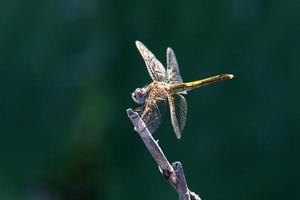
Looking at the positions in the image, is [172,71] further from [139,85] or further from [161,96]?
[139,85]

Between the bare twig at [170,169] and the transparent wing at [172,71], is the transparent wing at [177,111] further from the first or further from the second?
the bare twig at [170,169]

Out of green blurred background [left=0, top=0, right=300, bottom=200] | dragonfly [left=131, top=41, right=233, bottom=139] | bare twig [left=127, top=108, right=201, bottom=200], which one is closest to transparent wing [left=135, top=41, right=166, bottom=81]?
dragonfly [left=131, top=41, right=233, bottom=139]

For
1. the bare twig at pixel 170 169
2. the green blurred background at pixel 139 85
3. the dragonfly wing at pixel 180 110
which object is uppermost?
the bare twig at pixel 170 169

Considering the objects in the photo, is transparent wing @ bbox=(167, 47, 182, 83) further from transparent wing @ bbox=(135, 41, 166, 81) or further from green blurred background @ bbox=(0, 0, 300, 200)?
green blurred background @ bbox=(0, 0, 300, 200)

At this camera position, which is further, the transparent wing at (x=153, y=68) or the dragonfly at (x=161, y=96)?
the transparent wing at (x=153, y=68)

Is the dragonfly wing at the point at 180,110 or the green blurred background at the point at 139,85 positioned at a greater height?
the dragonfly wing at the point at 180,110

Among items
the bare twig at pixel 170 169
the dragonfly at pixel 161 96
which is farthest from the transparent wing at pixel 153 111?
the bare twig at pixel 170 169

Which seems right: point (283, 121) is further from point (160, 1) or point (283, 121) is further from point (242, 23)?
point (160, 1)
